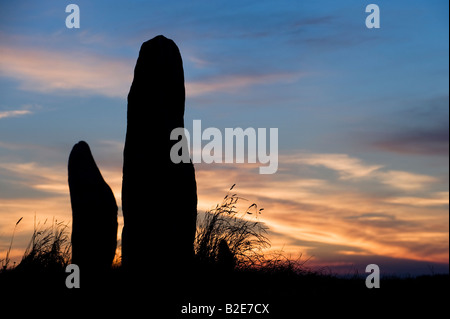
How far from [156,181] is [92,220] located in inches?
114

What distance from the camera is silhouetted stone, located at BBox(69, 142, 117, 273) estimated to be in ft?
33.6

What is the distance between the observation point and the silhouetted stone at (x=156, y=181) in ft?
25.8

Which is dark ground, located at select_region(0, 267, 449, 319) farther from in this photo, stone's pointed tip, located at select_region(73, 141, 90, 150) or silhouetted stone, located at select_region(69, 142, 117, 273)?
stone's pointed tip, located at select_region(73, 141, 90, 150)

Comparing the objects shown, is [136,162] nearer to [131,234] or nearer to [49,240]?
[131,234]

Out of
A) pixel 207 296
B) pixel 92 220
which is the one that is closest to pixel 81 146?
pixel 92 220

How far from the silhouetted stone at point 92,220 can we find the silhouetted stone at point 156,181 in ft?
7.77

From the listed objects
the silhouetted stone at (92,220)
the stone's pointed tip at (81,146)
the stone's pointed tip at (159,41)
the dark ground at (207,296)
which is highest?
the stone's pointed tip at (159,41)

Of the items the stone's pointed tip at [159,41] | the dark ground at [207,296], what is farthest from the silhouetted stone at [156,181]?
the dark ground at [207,296]

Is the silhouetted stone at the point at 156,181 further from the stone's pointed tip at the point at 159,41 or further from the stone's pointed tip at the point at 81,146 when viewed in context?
the stone's pointed tip at the point at 81,146

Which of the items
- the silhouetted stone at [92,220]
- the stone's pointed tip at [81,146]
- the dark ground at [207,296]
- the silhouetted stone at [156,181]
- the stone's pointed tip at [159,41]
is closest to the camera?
the dark ground at [207,296]

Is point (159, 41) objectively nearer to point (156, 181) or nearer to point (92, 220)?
point (156, 181)

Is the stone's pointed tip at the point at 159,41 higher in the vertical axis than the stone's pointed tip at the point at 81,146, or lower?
higher
